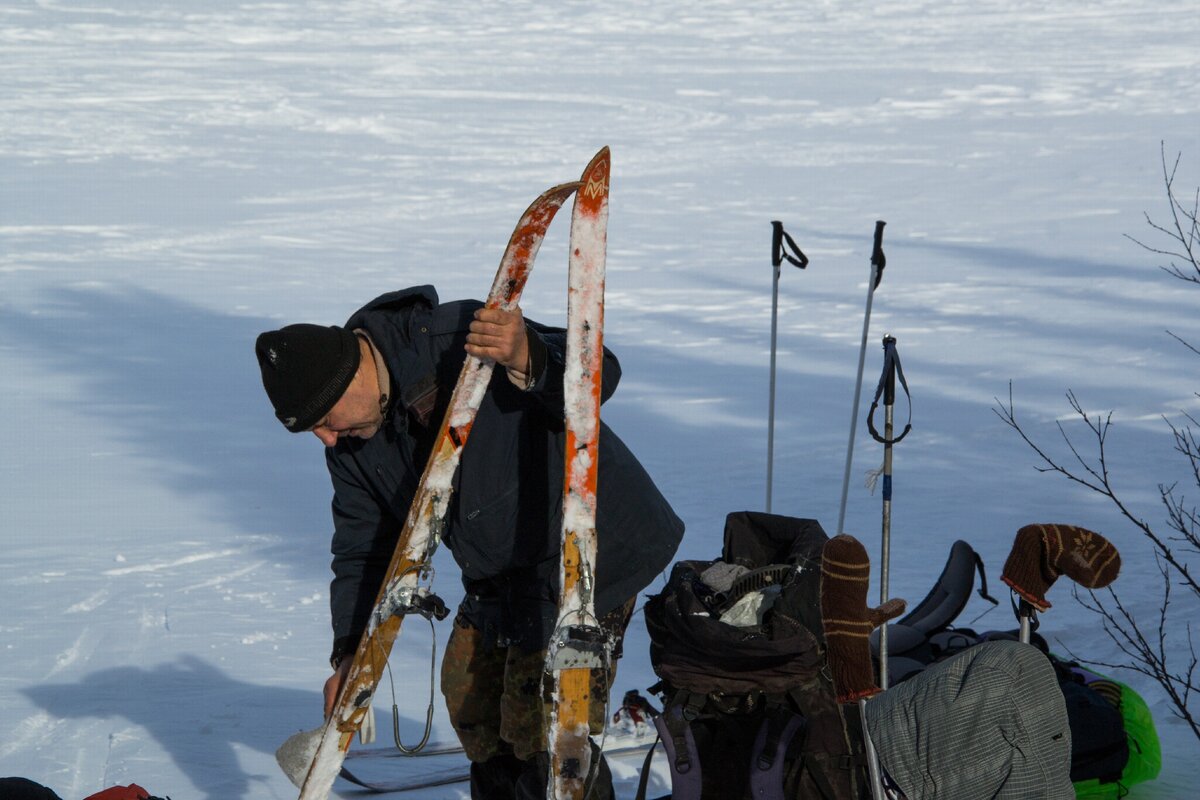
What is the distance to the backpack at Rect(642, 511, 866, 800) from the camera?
307cm

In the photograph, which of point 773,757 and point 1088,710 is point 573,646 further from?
point 1088,710

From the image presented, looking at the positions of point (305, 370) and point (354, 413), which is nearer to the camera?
point (305, 370)

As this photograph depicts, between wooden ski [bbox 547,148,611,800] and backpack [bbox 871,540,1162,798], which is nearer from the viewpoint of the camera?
wooden ski [bbox 547,148,611,800]

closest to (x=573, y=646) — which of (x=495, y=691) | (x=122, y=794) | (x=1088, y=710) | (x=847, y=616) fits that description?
(x=495, y=691)

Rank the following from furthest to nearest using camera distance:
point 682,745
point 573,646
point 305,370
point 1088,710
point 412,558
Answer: point 1088,710 → point 682,745 → point 412,558 → point 573,646 → point 305,370

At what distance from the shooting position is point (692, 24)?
29016mm

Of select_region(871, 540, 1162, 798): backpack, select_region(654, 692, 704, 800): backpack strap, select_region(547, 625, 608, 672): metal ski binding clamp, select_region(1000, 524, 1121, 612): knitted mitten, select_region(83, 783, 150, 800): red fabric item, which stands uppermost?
select_region(1000, 524, 1121, 612): knitted mitten

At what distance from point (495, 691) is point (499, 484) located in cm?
58

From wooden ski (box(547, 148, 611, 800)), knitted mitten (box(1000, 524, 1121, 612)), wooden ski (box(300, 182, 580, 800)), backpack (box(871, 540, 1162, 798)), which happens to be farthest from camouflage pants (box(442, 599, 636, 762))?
backpack (box(871, 540, 1162, 798))

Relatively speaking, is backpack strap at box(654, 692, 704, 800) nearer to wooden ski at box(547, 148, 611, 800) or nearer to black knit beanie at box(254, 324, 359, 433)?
wooden ski at box(547, 148, 611, 800)

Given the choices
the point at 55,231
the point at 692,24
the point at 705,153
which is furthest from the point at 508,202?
the point at 692,24

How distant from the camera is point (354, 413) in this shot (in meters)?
2.85

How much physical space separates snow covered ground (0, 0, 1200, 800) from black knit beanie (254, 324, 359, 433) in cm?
194

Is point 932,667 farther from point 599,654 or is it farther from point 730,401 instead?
point 730,401
